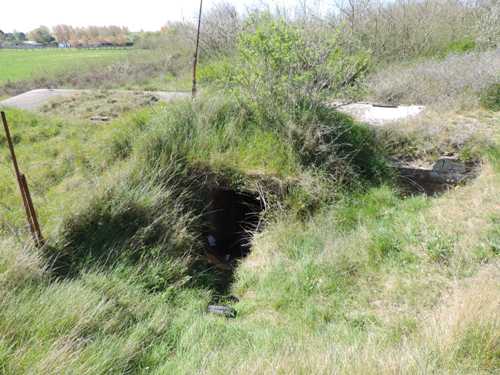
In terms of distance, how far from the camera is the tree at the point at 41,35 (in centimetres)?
2281

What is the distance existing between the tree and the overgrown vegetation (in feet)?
66.0

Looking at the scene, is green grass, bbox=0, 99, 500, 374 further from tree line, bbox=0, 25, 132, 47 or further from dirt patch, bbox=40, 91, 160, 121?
tree line, bbox=0, 25, 132, 47

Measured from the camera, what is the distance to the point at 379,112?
7.29 m

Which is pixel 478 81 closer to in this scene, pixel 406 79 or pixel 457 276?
pixel 406 79

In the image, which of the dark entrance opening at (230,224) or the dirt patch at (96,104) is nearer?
the dark entrance opening at (230,224)

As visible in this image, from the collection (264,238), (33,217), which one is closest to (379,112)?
(264,238)

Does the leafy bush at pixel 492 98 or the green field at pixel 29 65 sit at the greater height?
the leafy bush at pixel 492 98

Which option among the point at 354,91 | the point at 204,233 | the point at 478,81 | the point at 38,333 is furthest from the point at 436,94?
the point at 38,333

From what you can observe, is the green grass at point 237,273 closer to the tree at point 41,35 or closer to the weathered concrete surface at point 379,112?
the weathered concrete surface at point 379,112

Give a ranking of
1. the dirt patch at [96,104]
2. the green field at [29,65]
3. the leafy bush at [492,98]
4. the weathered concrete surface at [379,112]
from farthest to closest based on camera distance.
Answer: the green field at [29,65], the dirt patch at [96,104], the leafy bush at [492,98], the weathered concrete surface at [379,112]

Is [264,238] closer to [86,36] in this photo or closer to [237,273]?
[237,273]

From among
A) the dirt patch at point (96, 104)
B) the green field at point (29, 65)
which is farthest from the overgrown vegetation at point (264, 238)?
the green field at point (29, 65)

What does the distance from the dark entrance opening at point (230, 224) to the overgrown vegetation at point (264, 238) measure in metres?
0.33

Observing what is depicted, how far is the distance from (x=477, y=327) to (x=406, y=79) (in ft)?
→ 24.0
